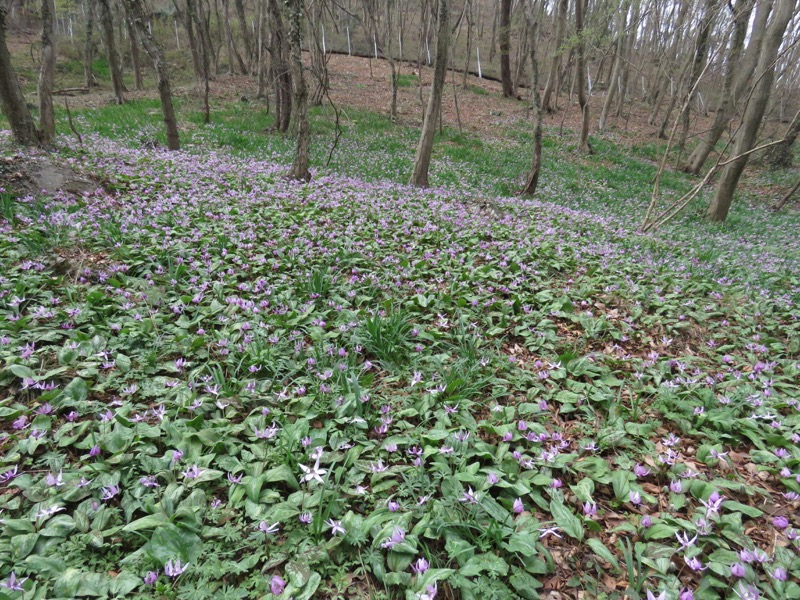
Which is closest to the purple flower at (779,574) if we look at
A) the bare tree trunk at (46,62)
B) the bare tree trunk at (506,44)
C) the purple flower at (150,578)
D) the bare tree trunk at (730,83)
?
the purple flower at (150,578)

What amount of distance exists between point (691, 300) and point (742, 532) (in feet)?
10.3

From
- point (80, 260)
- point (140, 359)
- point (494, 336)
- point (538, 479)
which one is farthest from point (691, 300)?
point (80, 260)

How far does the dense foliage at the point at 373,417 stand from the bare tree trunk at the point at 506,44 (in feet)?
67.2

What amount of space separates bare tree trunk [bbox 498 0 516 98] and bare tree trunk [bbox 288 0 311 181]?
56.5 feet

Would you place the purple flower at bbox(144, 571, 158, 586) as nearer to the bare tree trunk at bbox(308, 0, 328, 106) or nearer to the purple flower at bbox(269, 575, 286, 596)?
the purple flower at bbox(269, 575, 286, 596)


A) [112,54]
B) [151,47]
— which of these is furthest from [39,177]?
[112,54]

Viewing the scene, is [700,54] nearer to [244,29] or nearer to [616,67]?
[616,67]

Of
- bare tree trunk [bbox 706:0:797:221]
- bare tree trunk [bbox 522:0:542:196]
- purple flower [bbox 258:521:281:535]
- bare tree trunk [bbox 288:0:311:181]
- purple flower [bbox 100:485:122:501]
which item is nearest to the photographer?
purple flower [bbox 258:521:281:535]

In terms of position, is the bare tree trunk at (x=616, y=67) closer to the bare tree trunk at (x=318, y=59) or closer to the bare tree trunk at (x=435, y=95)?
the bare tree trunk at (x=435, y=95)

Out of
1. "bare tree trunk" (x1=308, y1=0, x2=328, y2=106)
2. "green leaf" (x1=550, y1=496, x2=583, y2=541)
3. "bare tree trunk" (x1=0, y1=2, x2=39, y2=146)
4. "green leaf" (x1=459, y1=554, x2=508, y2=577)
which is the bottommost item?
"green leaf" (x1=550, y1=496, x2=583, y2=541)

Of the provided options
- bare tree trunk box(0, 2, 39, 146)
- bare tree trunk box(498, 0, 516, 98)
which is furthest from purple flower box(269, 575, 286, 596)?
bare tree trunk box(498, 0, 516, 98)

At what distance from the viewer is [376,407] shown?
112 inches

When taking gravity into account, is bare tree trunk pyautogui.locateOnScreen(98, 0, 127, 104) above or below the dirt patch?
above

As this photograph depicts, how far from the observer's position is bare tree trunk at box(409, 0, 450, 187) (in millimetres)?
7559
